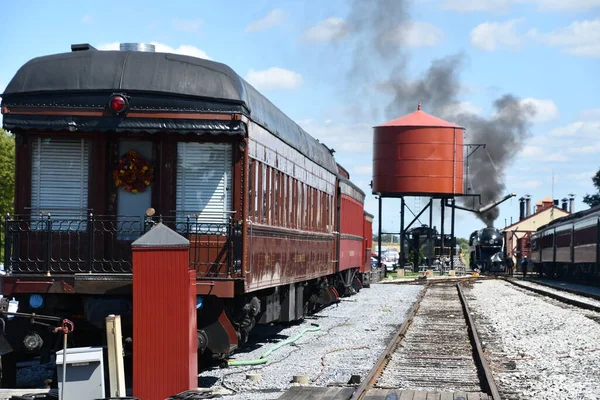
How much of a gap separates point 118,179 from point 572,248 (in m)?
40.9

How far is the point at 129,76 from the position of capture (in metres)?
11.9

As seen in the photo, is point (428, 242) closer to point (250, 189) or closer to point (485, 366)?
point (485, 366)

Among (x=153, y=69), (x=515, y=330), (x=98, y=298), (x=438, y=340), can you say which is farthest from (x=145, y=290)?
(x=515, y=330)

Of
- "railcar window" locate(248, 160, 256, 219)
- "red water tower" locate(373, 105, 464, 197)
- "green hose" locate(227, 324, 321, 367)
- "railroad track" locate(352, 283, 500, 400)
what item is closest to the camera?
"railroad track" locate(352, 283, 500, 400)

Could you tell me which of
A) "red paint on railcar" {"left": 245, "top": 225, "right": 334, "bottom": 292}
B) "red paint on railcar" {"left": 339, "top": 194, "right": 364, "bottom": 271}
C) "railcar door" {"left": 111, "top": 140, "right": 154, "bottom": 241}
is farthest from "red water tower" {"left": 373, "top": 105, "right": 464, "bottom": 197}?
"railcar door" {"left": 111, "top": 140, "right": 154, "bottom": 241}

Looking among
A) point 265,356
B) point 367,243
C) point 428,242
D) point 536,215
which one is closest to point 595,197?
point 536,215

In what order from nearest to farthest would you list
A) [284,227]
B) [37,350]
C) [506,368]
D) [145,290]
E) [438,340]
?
[145,290], [37,350], [506,368], [284,227], [438,340]

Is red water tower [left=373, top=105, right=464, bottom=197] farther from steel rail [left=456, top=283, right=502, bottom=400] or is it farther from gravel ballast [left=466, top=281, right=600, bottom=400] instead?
steel rail [left=456, top=283, right=502, bottom=400]

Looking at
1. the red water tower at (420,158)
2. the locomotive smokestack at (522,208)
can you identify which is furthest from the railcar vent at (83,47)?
the locomotive smokestack at (522,208)

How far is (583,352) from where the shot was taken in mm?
16281

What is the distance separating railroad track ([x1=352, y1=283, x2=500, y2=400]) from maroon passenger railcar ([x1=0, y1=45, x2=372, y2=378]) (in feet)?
6.69

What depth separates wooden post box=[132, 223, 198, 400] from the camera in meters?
10.5

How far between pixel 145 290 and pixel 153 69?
2815 millimetres

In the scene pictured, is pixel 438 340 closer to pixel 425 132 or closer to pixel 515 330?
pixel 515 330
